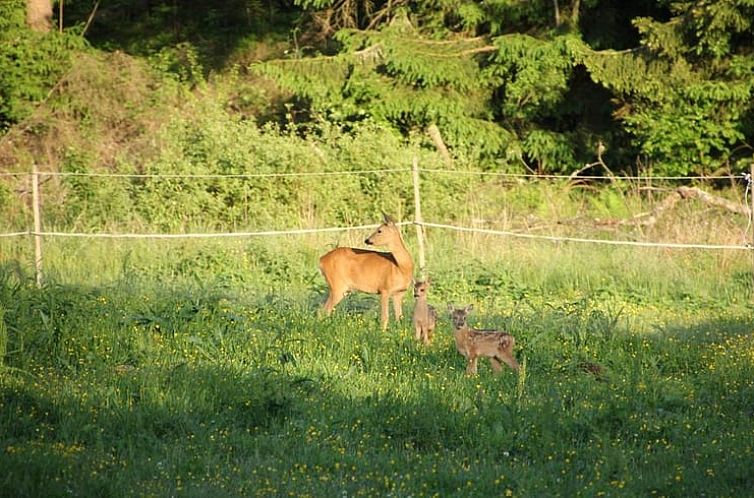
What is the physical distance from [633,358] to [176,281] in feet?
21.1

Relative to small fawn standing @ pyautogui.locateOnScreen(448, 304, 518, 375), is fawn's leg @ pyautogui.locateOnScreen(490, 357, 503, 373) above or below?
below

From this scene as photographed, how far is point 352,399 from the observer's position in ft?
28.3

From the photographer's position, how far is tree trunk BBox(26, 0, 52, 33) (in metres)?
25.5

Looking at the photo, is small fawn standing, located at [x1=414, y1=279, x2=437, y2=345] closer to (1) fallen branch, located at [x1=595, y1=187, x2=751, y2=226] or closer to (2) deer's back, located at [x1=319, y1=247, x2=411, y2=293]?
(2) deer's back, located at [x1=319, y1=247, x2=411, y2=293]

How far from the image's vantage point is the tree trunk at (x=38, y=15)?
2547cm

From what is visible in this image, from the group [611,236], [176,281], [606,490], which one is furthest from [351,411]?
[611,236]

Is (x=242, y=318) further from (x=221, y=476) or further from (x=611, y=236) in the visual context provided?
(x=611, y=236)

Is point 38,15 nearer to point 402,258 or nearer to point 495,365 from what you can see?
point 402,258

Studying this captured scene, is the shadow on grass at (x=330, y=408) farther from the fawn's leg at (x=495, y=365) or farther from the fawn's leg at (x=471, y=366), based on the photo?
the fawn's leg at (x=471, y=366)

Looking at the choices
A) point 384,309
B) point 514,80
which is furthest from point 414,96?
point 384,309

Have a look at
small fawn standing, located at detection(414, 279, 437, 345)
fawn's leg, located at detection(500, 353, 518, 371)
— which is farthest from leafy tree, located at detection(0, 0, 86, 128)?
fawn's leg, located at detection(500, 353, 518, 371)

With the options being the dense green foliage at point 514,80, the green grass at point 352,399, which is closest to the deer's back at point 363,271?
the green grass at point 352,399

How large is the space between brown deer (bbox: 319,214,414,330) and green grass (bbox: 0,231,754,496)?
0.29 metres

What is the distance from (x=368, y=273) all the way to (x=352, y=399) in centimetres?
347
